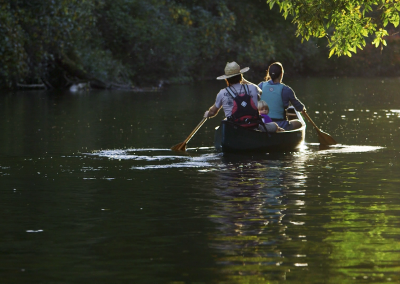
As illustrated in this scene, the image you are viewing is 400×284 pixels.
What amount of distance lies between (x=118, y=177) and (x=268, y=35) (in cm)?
4392

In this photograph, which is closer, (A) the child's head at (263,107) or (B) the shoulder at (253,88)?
(B) the shoulder at (253,88)

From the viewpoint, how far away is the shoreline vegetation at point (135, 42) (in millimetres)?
34062

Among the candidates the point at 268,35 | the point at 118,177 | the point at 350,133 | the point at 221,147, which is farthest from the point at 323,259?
the point at 268,35

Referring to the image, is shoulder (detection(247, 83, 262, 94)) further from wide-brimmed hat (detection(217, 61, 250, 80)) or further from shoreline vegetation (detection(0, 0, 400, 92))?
shoreline vegetation (detection(0, 0, 400, 92))

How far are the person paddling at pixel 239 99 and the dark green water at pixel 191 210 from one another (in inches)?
24.3

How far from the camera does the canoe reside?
584 inches

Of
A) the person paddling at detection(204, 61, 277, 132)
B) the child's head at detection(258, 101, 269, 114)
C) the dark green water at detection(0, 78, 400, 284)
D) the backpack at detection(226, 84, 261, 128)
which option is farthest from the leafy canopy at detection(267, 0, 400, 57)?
the dark green water at detection(0, 78, 400, 284)

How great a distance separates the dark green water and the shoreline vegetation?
49.7 feet

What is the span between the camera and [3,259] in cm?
725

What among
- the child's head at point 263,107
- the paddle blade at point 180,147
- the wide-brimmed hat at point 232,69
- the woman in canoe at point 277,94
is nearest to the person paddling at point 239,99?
the wide-brimmed hat at point 232,69

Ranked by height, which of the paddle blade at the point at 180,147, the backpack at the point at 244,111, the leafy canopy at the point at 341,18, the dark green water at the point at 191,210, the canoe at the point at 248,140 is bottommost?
the dark green water at the point at 191,210

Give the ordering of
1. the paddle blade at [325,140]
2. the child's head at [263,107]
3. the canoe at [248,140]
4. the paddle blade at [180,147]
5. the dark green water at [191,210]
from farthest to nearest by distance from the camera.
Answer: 1. the paddle blade at [325,140]
2. the paddle blade at [180,147]
3. the child's head at [263,107]
4. the canoe at [248,140]
5. the dark green water at [191,210]

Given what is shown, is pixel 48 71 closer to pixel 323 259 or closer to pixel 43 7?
pixel 43 7

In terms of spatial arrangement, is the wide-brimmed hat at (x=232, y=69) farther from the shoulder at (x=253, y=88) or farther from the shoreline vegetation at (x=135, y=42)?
the shoreline vegetation at (x=135, y=42)
